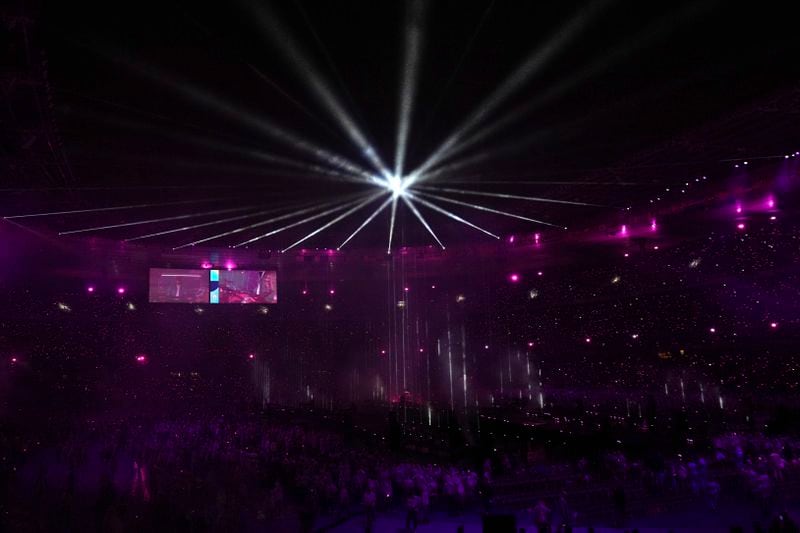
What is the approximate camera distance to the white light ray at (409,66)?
6996 mm

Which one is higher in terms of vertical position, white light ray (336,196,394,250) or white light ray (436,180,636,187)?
white light ray (336,196,394,250)

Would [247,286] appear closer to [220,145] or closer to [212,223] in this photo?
[212,223]

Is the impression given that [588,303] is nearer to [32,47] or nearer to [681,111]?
[681,111]

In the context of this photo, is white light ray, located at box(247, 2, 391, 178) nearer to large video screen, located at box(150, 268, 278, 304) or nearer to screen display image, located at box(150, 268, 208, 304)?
large video screen, located at box(150, 268, 278, 304)

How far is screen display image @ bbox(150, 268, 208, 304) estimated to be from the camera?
82.5ft

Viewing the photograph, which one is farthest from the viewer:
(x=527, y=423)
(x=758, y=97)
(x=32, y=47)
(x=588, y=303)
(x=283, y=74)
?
(x=588, y=303)

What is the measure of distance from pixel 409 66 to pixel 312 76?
1.49 metres

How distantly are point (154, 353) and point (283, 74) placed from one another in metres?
25.0

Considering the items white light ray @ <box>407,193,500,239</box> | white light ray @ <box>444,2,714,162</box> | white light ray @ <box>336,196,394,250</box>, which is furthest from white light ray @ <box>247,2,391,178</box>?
white light ray @ <box>407,193,500,239</box>

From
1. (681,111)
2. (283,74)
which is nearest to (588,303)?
(681,111)

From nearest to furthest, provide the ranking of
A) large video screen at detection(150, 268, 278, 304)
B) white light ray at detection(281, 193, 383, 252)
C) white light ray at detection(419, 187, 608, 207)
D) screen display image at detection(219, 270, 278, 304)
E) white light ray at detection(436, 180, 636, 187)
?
white light ray at detection(436, 180, 636, 187)
white light ray at detection(419, 187, 608, 207)
white light ray at detection(281, 193, 383, 252)
large video screen at detection(150, 268, 278, 304)
screen display image at detection(219, 270, 278, 304)

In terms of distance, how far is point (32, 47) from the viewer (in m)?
6.92

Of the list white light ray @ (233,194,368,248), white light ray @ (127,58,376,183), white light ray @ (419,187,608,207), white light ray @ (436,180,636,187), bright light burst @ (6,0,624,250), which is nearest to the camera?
bright light burst @ (6,0,624,250)

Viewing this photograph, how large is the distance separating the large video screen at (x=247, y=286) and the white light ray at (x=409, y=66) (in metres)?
16.5
